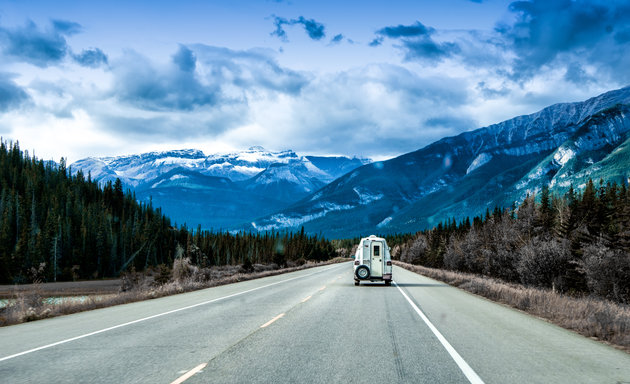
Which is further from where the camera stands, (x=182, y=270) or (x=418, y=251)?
(x=418, y=251)

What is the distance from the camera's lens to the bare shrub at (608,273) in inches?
1358

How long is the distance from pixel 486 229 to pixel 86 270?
6933cm

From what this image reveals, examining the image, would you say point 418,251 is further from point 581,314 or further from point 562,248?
point 581,314

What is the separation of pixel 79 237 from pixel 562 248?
80226 mm

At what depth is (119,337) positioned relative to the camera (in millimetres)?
9742

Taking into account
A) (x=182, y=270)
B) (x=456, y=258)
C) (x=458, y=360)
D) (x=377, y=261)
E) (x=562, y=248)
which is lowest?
(x=456, y=258)

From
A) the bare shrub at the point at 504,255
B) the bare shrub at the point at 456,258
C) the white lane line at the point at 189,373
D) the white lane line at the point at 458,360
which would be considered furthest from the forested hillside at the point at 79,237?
the white lane line at the point at 189,373

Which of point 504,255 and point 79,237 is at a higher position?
point 79,237

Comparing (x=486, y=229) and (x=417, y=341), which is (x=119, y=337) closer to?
(x=417, y=341)

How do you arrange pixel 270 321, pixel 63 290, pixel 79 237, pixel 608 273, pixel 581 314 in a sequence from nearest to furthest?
pixel 270 321, pixel 581 314, pixel 608 273, pixel 63 290, pixel 79 237

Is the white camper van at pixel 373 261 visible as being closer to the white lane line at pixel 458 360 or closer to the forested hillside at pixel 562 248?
the forested hillside at pixel 562 248

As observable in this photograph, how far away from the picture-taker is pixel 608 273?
3534 centimetres

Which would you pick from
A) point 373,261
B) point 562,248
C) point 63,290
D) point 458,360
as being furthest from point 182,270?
point 562,248

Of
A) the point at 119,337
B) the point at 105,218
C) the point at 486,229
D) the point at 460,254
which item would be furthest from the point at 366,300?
the point at 105,218
